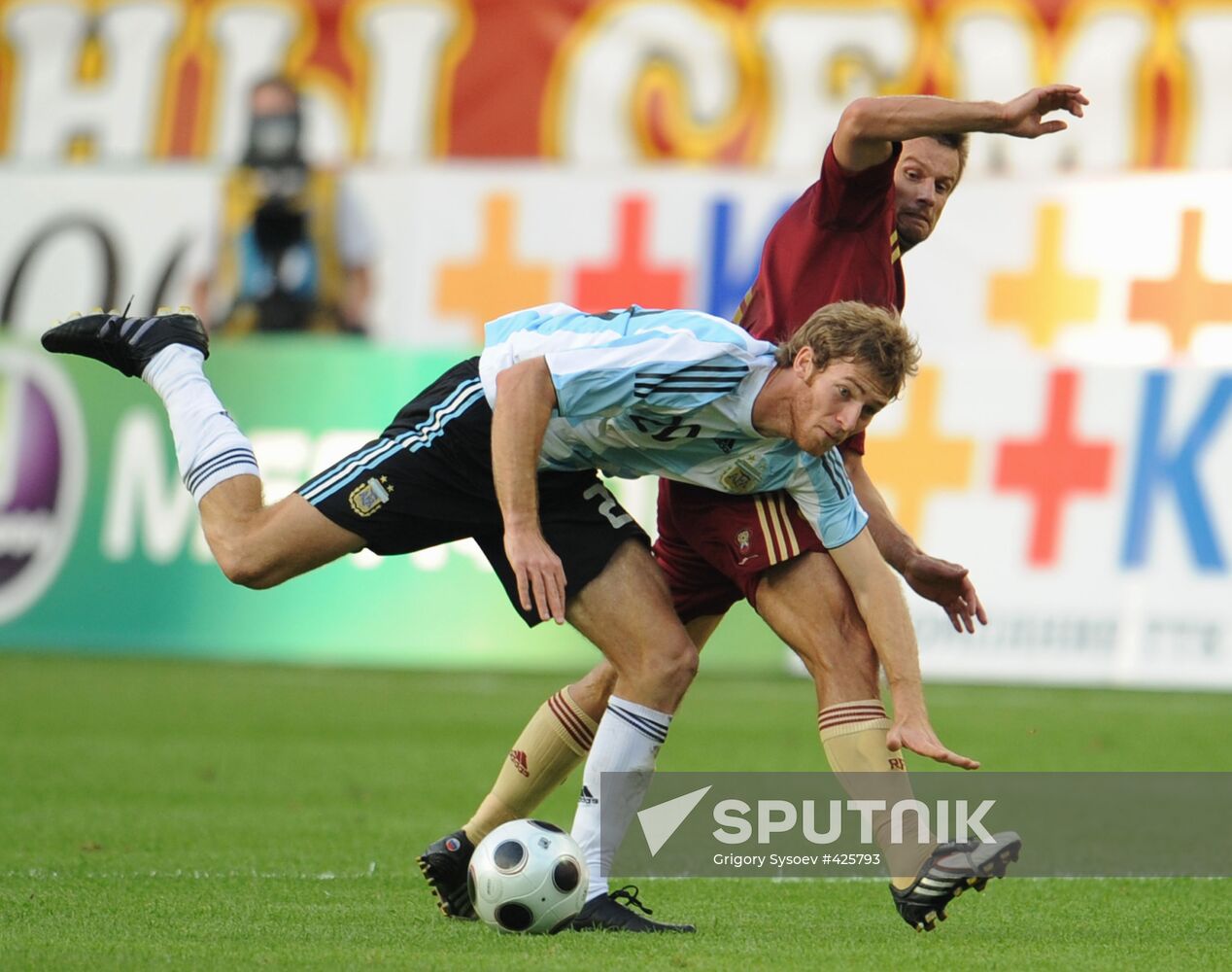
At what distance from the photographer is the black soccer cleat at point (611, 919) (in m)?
5.85

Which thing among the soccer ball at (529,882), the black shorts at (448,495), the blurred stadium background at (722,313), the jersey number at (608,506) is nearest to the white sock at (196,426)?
the black shorts at (448,495)

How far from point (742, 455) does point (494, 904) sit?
1.41 meters

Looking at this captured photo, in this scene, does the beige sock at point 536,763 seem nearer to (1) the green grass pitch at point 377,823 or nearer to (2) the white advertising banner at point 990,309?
(1) the green grass pitch at point 377,823

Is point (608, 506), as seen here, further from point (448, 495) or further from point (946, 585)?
point (946, 585)

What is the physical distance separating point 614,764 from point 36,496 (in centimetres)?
938

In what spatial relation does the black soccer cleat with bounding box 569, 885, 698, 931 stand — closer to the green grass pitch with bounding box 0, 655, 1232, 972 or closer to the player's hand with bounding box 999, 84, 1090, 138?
the green grass pitch with bounding box 0, 655, 1232, 972

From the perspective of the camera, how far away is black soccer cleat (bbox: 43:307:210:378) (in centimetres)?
689

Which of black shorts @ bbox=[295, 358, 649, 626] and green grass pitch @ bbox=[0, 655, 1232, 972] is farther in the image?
black shorts @ bbox=[295, 358, 649, 626]

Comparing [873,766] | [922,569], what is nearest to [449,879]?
[873,766]

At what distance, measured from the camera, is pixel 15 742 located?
1041 cm

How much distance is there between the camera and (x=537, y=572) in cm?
555

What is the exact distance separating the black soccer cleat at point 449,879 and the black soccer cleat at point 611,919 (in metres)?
0.36

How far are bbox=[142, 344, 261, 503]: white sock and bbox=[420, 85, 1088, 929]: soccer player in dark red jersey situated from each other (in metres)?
1.23

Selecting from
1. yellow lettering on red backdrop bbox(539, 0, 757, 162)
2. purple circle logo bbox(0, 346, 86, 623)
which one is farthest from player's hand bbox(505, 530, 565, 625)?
yellow lettering on red backdrop bbox(539, 0, 757, 162)
